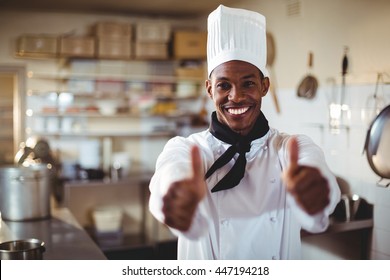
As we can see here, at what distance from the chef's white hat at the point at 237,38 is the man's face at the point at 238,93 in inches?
0.8

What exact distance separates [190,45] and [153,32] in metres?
0.19

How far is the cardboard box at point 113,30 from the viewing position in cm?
214

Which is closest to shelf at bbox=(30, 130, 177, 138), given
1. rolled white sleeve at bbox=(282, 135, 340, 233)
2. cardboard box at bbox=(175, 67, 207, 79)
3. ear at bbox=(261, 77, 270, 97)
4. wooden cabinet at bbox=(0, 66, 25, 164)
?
wooden cabinet at bbox=(0, 66, 25, 164)

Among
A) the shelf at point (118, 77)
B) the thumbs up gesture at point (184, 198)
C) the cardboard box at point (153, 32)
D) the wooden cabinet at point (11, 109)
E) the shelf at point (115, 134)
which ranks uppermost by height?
the cardboard box at point (153, 32)

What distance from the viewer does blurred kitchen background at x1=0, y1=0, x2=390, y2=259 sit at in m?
1.64

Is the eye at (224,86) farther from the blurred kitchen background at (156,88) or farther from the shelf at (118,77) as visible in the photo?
the shelf at (118,77)

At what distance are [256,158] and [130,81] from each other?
1.27 metres

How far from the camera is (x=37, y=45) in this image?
2023mm

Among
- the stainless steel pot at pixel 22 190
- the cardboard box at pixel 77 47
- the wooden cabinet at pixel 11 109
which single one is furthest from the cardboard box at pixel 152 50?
the stainless steel pot at pixel 22 190

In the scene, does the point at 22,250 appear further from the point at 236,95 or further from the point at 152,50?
the point at 152,50

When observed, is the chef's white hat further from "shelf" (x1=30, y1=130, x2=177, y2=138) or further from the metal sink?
"shelf" (x1=30, y1=130, x2=177, y2=138)

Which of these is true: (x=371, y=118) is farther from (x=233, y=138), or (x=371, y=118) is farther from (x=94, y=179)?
(x=94, y=179)

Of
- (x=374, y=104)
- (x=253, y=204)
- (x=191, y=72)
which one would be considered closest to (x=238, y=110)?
(x=253, y=204)
